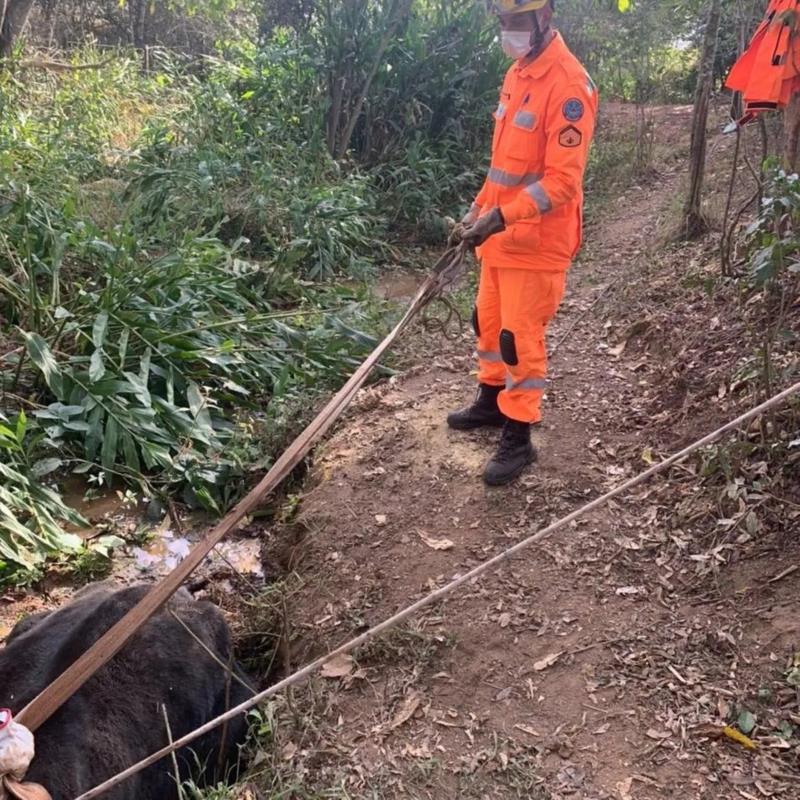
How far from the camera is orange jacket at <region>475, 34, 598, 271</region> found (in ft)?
10.3

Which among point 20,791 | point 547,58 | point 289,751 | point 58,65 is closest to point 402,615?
point 20,791

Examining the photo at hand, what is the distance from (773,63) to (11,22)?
27.2 feet

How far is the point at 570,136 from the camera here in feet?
10.3

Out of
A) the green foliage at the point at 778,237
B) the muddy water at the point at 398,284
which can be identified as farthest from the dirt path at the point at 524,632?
the muddy water at the point at 398,284

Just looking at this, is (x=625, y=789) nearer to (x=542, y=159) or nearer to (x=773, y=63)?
(x=542, y=159)

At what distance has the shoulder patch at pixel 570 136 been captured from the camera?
3133mm

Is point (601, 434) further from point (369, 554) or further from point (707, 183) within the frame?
point (707, 183)

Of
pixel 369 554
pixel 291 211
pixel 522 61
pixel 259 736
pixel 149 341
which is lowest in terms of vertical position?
pixel 259 736

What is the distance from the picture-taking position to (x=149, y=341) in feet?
16.1

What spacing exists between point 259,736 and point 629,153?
8430 millimetres

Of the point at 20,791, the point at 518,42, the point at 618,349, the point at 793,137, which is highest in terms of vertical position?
the point at 518,42

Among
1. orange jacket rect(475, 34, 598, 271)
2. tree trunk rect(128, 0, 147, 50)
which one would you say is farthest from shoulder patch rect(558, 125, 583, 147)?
tree trunk rect(128, 0, 147, 50)

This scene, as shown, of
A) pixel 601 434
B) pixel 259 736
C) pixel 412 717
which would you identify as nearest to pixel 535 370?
pixel 601 434

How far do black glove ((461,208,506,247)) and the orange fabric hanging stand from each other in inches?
76.3
